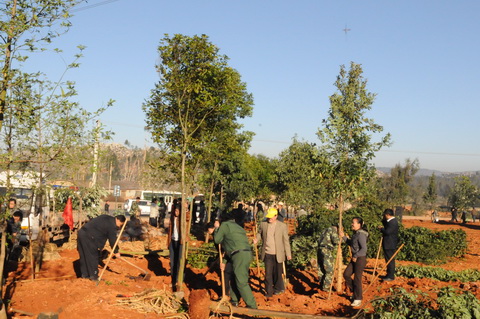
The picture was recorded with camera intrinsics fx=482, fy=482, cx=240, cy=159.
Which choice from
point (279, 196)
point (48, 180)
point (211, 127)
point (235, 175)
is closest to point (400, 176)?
point (279, 196)

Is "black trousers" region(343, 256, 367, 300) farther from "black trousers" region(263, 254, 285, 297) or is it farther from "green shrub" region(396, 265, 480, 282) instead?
"green shrub" region(396, 265, 480, 282)

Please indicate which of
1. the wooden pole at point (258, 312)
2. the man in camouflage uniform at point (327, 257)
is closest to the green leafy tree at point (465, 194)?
the man in camouflage uniform at point (327, 257)

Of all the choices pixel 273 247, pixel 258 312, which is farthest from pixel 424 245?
pixel 258 312

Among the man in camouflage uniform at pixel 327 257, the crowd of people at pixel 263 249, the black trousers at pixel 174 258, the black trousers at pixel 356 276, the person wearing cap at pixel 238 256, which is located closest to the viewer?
the person wearing cap at pixel 238 256

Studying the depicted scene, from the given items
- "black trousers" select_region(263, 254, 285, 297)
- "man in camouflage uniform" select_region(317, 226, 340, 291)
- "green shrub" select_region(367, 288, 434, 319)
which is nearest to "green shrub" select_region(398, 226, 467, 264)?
"man in camouflage uniform" select_region(317, 226, 340, 291)

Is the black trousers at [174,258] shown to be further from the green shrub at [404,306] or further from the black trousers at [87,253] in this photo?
the green shrub at [404,306]

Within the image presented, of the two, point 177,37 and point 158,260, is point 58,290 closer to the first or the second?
point 158,260

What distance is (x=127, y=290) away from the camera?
32.8 ft

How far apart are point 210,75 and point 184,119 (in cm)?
116

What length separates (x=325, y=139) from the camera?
10.4 metres

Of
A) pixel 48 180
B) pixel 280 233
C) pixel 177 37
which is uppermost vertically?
pixel 177 37

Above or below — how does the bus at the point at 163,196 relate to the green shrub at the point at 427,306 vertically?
above

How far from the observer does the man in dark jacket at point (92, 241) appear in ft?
33.1

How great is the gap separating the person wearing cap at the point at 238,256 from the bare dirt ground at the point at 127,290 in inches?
27.4
